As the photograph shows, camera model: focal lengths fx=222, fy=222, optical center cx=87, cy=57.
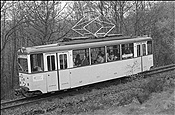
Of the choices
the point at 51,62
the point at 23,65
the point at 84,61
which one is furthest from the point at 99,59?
the point at 23,65

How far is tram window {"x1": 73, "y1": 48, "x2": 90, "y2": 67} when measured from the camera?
445 inches

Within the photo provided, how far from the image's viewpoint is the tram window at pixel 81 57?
1130cm

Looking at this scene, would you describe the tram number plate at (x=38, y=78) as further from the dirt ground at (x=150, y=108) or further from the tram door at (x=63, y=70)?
the dirt ground at (x=150, y=108)

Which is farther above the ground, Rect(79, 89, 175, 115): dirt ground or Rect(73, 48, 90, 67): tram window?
Rect(73, 48, 90, 67): tram window

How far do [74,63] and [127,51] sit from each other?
4025mm

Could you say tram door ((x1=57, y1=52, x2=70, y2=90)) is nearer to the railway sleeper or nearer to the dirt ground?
the railway sleeper

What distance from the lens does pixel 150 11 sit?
81.6 feet

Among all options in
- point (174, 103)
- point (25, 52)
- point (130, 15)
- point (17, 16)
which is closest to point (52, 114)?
point (25, 52)

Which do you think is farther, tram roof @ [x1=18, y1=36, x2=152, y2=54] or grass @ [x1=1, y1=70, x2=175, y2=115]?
tram roof @ [x1=18, y1=36, x2=152, y2=54]

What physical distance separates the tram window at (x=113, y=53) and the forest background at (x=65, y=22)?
6307 mm

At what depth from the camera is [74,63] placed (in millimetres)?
Result: 11227

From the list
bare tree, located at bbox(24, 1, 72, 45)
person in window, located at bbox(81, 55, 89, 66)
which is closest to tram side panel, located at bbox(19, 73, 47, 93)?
person in window, located at bbox(81, 55, 89, 66)

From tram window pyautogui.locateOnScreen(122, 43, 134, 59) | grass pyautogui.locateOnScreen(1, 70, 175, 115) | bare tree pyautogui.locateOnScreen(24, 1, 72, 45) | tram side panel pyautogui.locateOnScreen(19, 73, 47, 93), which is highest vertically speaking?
bare tree pyautogui.locateOnScreen(24, 1, 72, 45)

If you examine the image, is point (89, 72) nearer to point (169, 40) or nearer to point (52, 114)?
point (52, 114)
